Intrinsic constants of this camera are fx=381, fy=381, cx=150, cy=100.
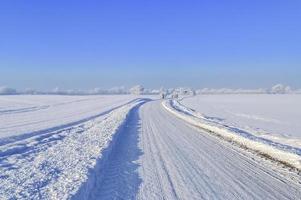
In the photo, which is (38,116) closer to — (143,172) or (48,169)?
(48,169)

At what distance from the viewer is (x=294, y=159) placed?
11.9 m

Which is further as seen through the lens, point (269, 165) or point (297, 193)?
point (269, 165)

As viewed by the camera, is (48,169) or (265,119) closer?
(48,169)

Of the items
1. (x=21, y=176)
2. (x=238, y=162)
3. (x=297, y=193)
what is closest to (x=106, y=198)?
(x=21, y=176)

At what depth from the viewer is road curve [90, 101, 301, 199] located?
7.88 meters

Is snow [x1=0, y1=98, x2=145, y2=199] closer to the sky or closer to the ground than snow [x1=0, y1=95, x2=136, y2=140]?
closer to the sky

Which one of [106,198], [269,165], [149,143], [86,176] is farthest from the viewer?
[149,143]

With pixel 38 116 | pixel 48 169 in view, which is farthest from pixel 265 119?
pixel 48 169

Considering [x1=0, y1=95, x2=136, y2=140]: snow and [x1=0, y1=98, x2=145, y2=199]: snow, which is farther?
[x1=0, y1=95, x2=136, y2=140]: snow

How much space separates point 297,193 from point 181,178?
2692 millimetres

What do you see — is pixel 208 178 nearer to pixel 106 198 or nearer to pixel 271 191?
pixel 271 191

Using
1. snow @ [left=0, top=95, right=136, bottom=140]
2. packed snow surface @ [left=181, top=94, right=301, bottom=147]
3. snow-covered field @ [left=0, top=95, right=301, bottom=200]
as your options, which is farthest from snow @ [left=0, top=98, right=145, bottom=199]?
packed snow surface @ [left=181, top=94, right=301, bottom=147]

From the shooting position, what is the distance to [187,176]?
961 cm

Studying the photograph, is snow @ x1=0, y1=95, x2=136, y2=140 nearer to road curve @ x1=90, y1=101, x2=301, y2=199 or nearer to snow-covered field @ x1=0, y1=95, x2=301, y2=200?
snow-covered field @ x1=0, y1=95, x2=301, y2=200
